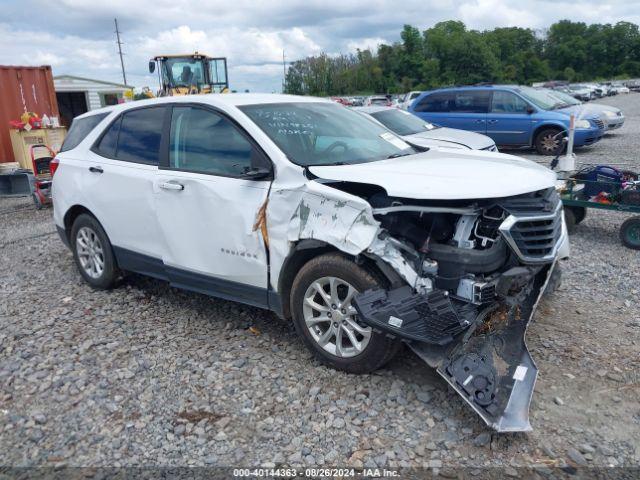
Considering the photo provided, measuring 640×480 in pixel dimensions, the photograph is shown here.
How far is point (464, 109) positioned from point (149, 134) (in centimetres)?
1108

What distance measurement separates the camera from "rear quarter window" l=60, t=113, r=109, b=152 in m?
5.14

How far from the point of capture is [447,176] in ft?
10.9

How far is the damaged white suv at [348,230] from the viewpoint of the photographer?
3.10m

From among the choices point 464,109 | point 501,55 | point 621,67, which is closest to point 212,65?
point 464,109

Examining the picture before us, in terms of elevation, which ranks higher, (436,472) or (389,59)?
(389,59)

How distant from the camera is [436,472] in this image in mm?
2713

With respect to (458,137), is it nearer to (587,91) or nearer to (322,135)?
(322,135)

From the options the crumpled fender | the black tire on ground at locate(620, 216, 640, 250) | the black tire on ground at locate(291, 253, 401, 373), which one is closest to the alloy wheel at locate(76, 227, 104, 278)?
the black tire on ground at locate(291, 253, 401, 373)

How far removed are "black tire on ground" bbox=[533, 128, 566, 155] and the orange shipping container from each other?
1217 centimetres

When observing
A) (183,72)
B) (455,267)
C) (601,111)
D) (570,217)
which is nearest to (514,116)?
(601,111)

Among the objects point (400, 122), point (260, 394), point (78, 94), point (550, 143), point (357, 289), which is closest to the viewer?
point (357, 289)

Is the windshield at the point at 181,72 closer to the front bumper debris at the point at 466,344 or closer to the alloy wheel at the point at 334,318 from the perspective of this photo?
the alloy wheel at the point at 334,318

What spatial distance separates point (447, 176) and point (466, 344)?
40.7 inches

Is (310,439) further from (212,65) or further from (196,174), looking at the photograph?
(212,65)
